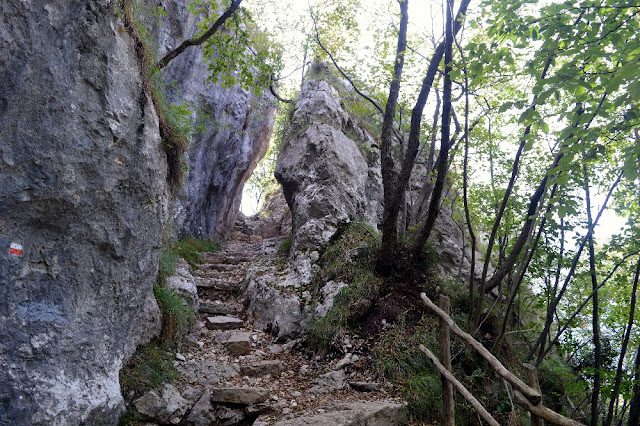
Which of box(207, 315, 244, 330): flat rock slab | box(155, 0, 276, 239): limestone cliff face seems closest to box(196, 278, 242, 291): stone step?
box(207, 315, 244, 330): flat rock slab

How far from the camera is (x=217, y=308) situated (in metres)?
7.27

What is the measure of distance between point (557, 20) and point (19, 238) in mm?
4744

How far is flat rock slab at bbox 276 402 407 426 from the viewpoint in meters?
3.75

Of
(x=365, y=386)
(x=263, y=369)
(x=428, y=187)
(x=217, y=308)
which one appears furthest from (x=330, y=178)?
(x=365, y=386)

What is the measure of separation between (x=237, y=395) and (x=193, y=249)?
6.31 metres

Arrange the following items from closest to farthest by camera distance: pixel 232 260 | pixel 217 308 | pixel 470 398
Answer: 1. pixel 470 398
2. pixel 217 308
3. pixel 232 260

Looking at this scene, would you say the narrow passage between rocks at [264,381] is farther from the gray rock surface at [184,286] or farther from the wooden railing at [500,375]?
the wooden railing at [500,375]

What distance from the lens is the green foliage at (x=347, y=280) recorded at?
5.96 metres

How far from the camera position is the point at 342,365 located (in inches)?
213

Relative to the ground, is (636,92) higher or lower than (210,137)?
lower

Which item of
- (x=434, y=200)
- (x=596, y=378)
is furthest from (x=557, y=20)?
(x=596, y=378)

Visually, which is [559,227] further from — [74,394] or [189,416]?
[74,394]

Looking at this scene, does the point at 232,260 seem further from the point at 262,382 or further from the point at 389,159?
the point at 262,382

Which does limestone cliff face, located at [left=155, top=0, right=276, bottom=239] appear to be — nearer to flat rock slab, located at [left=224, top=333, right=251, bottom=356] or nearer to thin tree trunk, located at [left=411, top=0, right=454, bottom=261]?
flat rock slab, located at [left=224, top=333, right=251, bottom=356]
